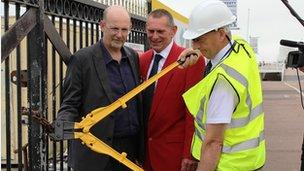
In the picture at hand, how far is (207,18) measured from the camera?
117 inches

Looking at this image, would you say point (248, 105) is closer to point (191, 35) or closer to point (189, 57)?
point (191, 35)

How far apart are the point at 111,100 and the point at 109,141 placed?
11.4 inches

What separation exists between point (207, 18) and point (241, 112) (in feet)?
1.82

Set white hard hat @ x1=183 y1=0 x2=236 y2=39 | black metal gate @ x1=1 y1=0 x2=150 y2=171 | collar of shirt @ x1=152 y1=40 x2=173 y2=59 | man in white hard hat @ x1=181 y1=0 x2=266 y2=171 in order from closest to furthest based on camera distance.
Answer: man in white hard hat @ x1=181 y1=0 x2=266 y2=171, white hard hat @ x1=183 y1=0 x2=236 y2=39, black metal gate @ x1=1 y1=0 x2=150 y2=171, collar of shirt @ x1=152 y1=40 x2=173 y2=59

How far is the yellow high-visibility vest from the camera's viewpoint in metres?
2.83

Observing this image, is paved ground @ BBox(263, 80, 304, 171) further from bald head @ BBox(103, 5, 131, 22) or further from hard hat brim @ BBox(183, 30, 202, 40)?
hard hat brim @ BBox(183, 30, 202, 40)

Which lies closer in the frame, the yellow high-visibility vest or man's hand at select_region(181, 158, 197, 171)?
the yellow high-visibility vest

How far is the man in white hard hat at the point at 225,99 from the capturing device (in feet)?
9.20

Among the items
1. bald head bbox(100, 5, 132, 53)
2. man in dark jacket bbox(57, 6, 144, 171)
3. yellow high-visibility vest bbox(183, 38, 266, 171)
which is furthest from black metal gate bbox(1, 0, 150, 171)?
yellow high-visibility vest bbox(183, 38, 266, 171)

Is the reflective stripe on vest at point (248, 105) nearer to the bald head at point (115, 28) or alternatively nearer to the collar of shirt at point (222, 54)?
the collar of shirt at point (222, 54)

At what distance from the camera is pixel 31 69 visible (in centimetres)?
385

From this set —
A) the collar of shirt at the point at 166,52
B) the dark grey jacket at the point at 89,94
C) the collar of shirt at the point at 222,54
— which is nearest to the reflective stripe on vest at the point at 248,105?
the collar of shirt at the point at 222,54

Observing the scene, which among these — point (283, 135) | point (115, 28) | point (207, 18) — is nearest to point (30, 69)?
point (115, 28)

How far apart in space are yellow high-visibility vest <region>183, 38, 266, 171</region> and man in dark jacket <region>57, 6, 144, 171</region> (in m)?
0.96
